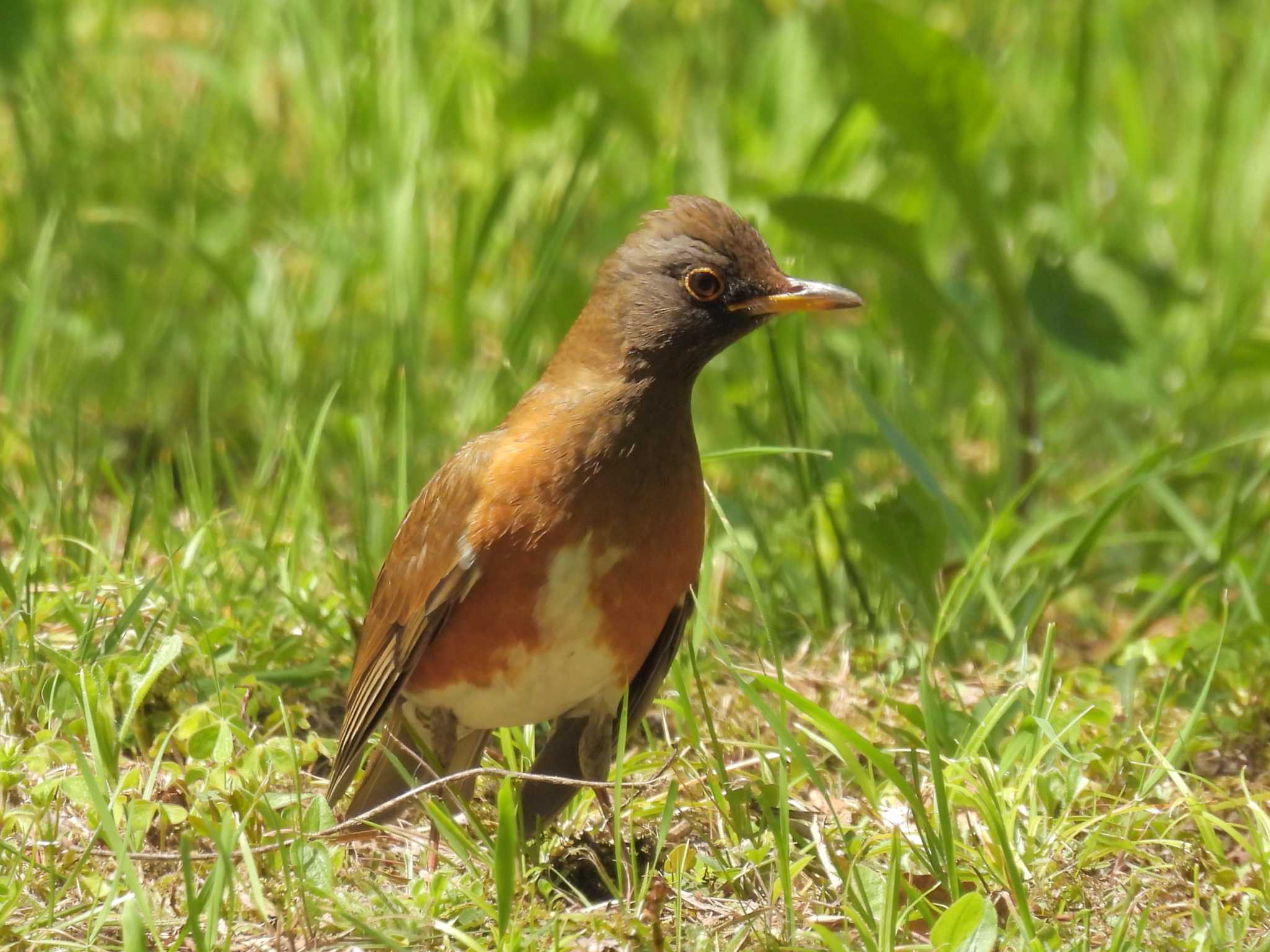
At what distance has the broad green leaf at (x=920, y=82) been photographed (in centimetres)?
520

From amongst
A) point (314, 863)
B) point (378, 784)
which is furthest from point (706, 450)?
point (314, 863)

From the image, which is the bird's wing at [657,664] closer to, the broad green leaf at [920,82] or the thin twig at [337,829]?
the thin twig at [337,829]

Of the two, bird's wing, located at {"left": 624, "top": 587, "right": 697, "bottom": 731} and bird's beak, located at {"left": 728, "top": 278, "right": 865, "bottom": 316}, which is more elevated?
bird's beak, located at {"left": 728, "top": 278, "right": 865, "bottom": 316}

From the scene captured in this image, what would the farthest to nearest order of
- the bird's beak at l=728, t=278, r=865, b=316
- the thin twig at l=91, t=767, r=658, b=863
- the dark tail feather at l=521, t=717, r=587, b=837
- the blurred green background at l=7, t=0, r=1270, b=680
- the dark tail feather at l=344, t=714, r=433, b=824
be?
1. the blurred green background at l=7, t=0, r=1270, b=680
2. the dark tail feather at l=344, t=714, r=433, b=824
3. the bird's beak at l=728, t=278, r=865, b=316
4. the dark tail feather at l=521, t=717, r=587, b=837
5. the thin twig at l=91, t=767, r=658, b=863

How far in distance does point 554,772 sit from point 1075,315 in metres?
2.47

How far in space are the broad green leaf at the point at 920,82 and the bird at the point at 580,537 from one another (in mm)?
1541

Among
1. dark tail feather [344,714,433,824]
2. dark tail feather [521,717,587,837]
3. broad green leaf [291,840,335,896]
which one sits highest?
broad green leaf [291,840,335,896]

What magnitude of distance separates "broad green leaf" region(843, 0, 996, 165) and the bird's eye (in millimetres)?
1646

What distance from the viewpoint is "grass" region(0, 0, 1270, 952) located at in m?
3.37

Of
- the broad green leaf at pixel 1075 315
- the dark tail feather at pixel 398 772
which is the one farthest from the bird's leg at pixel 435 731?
the broad green leaf at pixel 1075 315

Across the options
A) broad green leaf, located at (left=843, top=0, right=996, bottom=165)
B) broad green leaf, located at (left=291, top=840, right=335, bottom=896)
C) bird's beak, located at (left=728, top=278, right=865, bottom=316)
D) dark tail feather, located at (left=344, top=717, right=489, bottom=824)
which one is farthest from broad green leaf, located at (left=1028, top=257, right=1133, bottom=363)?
broad green leaf, located at (left=291, top=840, right=335, bottom=896)

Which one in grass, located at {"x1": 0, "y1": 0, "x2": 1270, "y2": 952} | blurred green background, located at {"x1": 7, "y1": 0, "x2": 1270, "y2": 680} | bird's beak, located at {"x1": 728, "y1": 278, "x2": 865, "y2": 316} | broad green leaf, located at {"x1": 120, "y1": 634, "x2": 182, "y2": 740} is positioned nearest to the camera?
grass, located at {"x1": 0, "y1": 0, "x2": 1270, "y2": 952}

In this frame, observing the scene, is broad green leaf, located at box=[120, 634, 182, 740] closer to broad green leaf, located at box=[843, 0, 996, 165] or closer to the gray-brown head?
the gray-brown head

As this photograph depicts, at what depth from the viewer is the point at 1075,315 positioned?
18.1 feet
